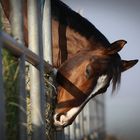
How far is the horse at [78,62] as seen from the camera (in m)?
2.60

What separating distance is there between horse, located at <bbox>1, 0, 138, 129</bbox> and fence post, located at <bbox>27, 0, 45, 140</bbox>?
471 mm

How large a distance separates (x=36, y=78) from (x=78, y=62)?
0.72 m

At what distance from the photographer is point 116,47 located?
2.73 meters

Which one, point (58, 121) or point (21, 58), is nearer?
point (21, 58)

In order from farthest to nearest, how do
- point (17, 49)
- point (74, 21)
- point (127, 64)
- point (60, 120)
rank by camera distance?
point (127, 64) → point (74, 21) → point (60, 120) → point (17, 49)

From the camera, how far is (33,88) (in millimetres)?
1998

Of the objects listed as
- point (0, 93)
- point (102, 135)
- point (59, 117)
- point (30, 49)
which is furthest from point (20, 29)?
point (102, 135)

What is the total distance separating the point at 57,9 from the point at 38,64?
0.75 meters

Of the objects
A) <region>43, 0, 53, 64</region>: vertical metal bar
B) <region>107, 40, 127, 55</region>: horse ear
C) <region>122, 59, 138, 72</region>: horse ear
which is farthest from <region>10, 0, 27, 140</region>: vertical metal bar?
<region>122, 59, 138, 72</region>: horse ear

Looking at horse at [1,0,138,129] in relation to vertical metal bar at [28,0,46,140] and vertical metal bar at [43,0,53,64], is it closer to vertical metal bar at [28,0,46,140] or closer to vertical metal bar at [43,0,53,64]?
vertical metal bar at [43,0,53,64]

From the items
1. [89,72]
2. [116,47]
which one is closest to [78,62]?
[89,72]

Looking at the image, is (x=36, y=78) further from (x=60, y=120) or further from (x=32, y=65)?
(x=60, y=120)

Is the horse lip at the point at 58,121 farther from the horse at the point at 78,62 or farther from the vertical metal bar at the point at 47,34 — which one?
the vertical metal bar at the point at 47,34

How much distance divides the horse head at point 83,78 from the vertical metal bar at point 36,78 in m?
0.47
